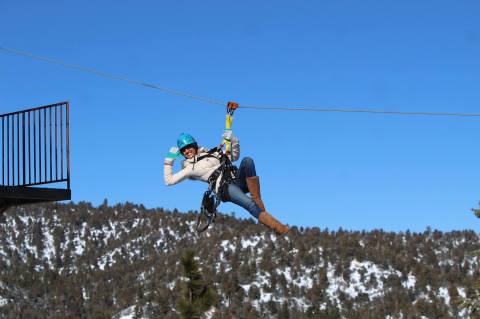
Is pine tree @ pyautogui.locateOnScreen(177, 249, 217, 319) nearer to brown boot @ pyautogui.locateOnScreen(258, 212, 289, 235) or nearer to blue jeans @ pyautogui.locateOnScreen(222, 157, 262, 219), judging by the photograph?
blue jeans @ pyautogui.locateOnScreen(222, 157, 262, 219)

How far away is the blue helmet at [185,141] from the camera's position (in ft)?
54.6

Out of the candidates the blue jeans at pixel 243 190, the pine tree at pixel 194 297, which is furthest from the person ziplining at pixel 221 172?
the pine tree at pixel 194 297

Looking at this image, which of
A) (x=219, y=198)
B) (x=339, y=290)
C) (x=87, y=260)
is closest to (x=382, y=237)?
(x=339, y=290)

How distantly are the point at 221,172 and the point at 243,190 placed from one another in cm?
46

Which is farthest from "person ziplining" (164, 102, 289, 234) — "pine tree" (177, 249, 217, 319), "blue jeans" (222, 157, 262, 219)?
"pine tree" (177, 249, 217, 319)

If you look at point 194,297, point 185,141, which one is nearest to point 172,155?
point 185,141

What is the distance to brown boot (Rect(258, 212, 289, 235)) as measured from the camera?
15.7m

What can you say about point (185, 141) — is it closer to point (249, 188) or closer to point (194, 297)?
point (249, 188)

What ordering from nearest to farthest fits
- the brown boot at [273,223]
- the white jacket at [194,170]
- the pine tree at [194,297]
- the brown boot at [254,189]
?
the brown boot at [273,223] → the brown boot at [254,189] → the white jacket at [194,170] → the pine tree at [194,297]

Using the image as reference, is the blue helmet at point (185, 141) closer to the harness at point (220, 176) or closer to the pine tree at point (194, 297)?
the harness at point (220, 176)

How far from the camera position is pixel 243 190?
16.7m

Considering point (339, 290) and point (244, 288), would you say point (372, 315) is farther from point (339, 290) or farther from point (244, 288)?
point (244, 288)

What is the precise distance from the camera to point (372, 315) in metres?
129

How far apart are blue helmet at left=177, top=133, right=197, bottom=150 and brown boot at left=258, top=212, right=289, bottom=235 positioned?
5.45 ft
